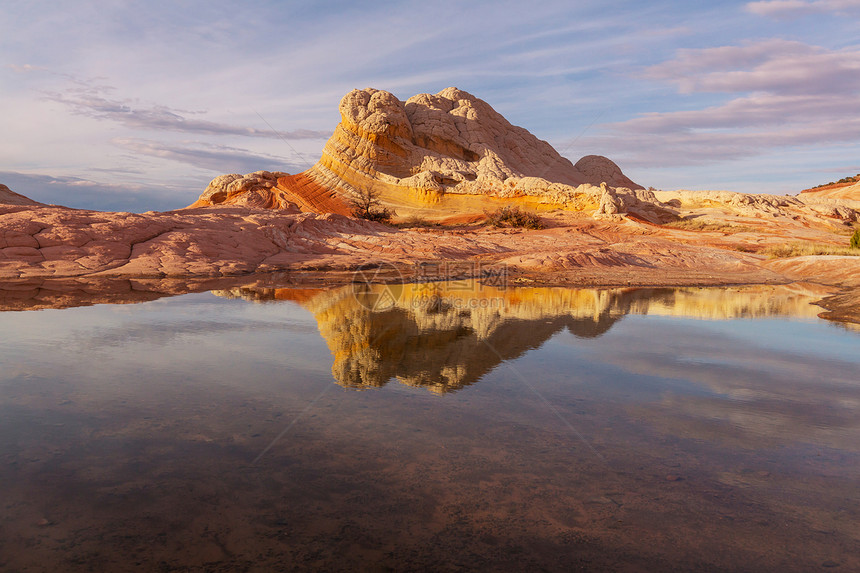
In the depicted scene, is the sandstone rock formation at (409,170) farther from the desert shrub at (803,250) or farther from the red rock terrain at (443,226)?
the desert shrub at (803,250)

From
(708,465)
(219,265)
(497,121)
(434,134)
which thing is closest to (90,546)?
(708,465)

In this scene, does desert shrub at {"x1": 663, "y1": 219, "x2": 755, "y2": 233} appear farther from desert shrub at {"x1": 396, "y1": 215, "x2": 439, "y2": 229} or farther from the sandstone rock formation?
desert shrub at {"x1": 396, "y1": 215, "x2": 439, "y2": 229}

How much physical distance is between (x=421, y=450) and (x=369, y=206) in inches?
1039

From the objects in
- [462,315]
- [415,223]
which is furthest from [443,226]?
[462,315]

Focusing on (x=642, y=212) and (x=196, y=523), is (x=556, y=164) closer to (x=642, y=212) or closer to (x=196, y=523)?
(x=642, y=212)

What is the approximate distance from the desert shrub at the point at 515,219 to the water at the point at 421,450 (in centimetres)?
1885

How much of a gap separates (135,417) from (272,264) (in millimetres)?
11851

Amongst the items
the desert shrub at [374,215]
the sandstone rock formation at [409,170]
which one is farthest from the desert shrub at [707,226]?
the desert shrub at [374,215]

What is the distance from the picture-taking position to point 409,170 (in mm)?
33156

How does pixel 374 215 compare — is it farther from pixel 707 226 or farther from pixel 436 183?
pixel 707 226

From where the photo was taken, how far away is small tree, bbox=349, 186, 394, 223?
1112 inches

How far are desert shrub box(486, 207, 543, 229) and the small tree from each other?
5713 mm

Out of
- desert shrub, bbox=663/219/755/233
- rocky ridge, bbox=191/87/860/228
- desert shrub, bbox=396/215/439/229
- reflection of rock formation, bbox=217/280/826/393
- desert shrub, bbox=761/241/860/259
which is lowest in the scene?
reflection of rock formation, bbox=217/280/826/393

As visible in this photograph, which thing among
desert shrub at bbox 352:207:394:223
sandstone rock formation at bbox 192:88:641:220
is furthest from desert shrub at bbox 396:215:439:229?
sandstone rock formation at bbox 192:88:641:220
